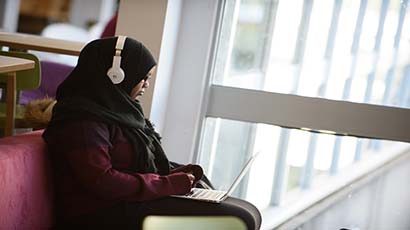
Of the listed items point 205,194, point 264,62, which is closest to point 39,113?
point 205,194

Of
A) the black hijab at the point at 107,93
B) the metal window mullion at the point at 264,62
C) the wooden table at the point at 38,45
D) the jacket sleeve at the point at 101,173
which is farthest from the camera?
the metal window mullion at the point at 264,62

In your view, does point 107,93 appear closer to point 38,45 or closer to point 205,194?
point 205,194

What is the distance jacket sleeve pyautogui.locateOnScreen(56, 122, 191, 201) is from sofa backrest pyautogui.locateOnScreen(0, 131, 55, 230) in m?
0.11

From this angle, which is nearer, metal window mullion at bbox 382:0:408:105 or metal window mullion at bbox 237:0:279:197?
metal window mullion at bbox 382:0:408:105

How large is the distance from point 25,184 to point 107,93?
0.43m

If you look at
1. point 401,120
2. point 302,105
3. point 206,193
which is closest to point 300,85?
point 302,105

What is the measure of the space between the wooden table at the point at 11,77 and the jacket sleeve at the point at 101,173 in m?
0.47

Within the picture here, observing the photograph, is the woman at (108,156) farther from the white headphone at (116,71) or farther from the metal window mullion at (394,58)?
the metal window mullion at (394,58)

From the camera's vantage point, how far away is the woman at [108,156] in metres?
2.62

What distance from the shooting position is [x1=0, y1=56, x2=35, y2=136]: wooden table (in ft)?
9.60

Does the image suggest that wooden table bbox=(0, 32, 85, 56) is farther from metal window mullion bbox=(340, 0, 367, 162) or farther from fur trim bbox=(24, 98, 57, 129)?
metal window mullion bbox=(340, 0, 367, 162)

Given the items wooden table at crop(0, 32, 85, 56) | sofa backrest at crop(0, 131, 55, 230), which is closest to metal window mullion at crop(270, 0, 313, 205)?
wooden table at crop(0, 32, 85, 56)

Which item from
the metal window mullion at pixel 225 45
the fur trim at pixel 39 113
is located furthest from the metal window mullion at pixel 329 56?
the fur trim at pixel 39 113

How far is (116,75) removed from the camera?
2742 millimetres
